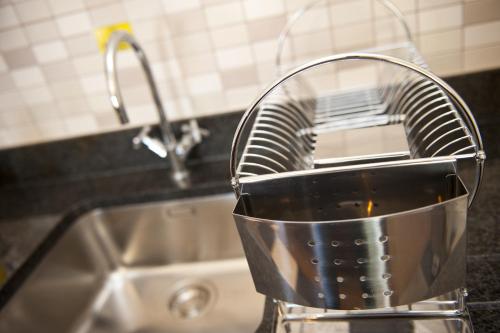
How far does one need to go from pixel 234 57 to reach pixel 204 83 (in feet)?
0.36

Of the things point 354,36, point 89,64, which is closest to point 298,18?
point 354,36

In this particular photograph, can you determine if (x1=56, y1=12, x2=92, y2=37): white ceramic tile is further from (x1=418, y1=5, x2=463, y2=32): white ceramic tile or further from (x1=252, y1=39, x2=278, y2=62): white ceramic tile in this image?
(x1=418, y1=5, x2=463, y2=32): white ceramic tile

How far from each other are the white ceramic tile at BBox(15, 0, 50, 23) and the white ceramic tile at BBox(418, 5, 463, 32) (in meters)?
0.94

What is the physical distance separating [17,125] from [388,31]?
1.08 m

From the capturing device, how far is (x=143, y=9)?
3.25 ft

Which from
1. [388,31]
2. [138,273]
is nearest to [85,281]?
[138,273]

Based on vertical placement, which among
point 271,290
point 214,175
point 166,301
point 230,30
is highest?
point 230,30

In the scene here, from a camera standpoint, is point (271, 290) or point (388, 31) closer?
point (271, 290)

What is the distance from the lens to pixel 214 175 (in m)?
1.06

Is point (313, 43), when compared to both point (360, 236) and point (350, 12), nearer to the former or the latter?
point (350, 12)

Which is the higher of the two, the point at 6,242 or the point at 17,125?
the point at 17,125

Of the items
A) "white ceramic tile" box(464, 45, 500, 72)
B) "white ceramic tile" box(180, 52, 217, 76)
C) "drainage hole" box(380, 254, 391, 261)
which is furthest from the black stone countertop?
"drainage hole" box(380, 254, 391, 261)

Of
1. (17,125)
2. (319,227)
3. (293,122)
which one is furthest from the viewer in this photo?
(17,125)

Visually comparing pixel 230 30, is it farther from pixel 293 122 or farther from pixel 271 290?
pixel 271 290
